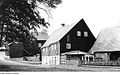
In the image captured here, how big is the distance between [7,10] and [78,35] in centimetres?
2091

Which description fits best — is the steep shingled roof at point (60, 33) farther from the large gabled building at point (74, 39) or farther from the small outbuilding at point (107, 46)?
the small outbuilding at point (107, 46)

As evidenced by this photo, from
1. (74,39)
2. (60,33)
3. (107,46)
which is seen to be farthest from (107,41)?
(60,33)

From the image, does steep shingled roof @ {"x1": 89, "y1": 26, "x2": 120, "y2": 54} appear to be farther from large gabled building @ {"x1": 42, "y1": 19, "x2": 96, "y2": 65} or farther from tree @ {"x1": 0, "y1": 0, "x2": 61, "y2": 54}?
tree @ {"x1": 0, "y1": 0, "x2": 61, "y2": 54}

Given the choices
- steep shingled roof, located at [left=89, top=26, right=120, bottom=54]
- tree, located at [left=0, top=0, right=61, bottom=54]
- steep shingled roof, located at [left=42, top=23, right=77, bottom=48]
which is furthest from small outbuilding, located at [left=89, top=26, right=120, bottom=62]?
tree, located at [left=0, top=0, right=61, bottom=54]

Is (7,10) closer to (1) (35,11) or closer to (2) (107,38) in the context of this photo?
(1) (35,11)

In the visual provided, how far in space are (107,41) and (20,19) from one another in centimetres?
2011

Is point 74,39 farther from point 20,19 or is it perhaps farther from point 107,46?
point 20,19

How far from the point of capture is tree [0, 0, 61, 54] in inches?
672

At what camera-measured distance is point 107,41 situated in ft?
116

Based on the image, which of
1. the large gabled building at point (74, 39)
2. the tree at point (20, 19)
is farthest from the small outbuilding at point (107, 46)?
the tree at point (20, 19)

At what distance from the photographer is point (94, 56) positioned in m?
36.2

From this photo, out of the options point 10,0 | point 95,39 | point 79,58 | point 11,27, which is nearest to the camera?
point 10,0

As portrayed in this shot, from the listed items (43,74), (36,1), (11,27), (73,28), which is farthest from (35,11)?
(73,28)

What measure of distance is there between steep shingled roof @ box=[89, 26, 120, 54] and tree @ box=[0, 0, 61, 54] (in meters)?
16.7
